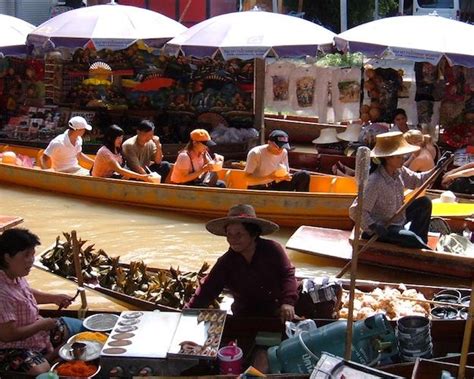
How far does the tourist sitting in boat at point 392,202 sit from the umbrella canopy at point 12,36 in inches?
305

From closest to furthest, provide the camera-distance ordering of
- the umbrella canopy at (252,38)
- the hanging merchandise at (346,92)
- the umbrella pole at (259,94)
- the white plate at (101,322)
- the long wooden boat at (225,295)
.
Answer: the white plate at (101,322) → the long wooden boat at (225,295) → the umbrella canopy at (252,38) → the hanging merchandise at (346,92) → the umbrella pole at (259,94)

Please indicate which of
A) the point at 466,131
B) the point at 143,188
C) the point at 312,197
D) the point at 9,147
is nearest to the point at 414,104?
the point at 466,131

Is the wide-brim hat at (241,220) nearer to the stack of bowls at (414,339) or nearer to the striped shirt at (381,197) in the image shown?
the stack of bowls at (414,339)

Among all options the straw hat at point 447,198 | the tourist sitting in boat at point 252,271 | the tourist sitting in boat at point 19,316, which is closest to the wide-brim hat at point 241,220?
the tourist sitting in boat at point 252,271

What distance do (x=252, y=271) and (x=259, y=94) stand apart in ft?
27.6

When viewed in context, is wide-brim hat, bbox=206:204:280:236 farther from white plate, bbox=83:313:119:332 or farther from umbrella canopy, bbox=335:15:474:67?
umbrella canopy, bbox=335:15:474:67

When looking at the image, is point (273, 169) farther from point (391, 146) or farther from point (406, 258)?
point (391, 146)

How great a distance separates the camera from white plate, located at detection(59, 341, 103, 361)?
5055mm

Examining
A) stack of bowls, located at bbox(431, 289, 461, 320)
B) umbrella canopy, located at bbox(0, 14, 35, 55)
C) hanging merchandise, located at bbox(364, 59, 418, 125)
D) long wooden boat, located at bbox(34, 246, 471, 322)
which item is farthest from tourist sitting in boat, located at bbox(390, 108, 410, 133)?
umbrella canopy, located at bbox(0, 14, 35, 55)

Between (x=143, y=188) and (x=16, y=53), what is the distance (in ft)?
14.4

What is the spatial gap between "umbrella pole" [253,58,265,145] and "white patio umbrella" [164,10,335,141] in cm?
128

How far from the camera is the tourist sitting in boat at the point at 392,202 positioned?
7.62 metres

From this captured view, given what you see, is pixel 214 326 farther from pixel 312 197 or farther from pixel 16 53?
pixel 16 53

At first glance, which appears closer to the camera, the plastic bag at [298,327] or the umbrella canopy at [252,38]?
the plastic bag at [298,327]
